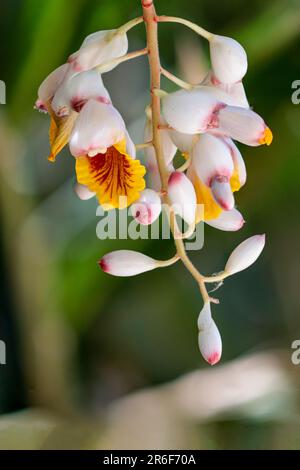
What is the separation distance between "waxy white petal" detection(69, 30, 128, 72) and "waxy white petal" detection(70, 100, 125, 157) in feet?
0.24

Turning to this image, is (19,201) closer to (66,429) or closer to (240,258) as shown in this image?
(66,429)

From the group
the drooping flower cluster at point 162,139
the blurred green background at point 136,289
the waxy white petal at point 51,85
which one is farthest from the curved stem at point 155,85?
the blurred green background at point 136,289

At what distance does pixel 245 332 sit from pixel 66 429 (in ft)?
1.49

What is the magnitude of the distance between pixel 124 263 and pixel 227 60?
20cm

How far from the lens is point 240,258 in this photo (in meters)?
0.68

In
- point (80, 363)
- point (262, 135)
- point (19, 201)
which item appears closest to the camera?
point (262, 135)

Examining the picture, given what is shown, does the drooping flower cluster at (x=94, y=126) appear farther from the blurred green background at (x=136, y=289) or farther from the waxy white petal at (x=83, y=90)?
the blurred green background at (x=136, y=289)

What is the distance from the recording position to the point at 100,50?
0.67 meters

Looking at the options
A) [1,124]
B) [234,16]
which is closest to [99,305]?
[1,124]

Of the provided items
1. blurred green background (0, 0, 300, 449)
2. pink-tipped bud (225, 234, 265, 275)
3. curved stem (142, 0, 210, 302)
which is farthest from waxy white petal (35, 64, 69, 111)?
blurred green background (0, 0, 300, 449)

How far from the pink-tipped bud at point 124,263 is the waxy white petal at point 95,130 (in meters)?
0.11

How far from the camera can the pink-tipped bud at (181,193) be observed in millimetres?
606

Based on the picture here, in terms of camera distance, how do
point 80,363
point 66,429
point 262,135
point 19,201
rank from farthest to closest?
point 80,363
point 19,201
point 66,429
point 262,135

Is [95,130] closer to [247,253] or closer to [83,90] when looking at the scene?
[83,90]
